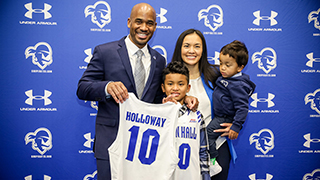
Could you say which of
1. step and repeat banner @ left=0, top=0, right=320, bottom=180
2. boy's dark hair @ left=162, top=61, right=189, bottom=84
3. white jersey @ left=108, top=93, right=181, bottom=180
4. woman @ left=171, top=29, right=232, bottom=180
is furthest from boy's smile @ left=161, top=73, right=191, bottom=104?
step and repeat banner @ left=0, top=0, right=320, bottom=180

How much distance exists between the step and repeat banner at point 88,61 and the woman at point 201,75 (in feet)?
2.74

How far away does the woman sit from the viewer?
1.73 meters

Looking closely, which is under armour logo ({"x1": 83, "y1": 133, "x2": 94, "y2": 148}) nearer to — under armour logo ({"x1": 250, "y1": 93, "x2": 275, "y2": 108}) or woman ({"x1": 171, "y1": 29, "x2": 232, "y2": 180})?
woman ({"x1": 171, "y1": 29, "x2": 232, "y2": 180})

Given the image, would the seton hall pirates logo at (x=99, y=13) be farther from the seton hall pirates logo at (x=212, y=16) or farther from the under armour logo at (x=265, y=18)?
the under armour logo at (x=265, y=18)

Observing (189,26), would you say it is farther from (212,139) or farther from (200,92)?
(212,139)

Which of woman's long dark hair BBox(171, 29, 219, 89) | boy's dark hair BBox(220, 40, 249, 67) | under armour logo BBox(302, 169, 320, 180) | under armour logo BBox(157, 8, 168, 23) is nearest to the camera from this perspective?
boy's dark hair BBox(220, 40, 249, 67)

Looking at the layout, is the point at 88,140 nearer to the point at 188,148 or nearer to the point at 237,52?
the point at 188,148

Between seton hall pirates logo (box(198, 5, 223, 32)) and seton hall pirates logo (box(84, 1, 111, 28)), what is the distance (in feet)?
3.99

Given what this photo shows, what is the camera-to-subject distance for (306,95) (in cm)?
278

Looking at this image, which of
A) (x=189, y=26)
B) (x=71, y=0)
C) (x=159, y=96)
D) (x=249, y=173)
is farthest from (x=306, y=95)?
(x=71, y=0)

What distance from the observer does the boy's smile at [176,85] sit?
1507mm

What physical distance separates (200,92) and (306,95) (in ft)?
6.41

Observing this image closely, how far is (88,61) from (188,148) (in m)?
1.79

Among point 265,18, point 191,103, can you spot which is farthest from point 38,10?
point 265,18
